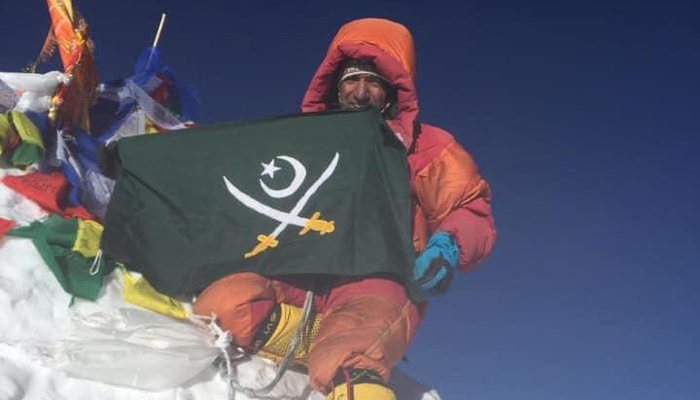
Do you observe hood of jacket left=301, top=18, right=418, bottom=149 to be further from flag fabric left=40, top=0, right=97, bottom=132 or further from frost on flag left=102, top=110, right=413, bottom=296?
A: flag fabric left=40, top=0, right=97, bottom=132

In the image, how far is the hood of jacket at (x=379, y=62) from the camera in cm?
313

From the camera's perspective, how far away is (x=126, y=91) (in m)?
4.54

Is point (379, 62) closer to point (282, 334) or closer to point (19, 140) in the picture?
point (282, 334)

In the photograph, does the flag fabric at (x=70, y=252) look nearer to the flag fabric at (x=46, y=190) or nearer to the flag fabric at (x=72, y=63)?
the flag fabric at (x=46, y=190)

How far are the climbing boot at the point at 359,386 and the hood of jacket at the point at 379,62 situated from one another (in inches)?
48.2

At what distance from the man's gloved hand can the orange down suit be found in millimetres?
88

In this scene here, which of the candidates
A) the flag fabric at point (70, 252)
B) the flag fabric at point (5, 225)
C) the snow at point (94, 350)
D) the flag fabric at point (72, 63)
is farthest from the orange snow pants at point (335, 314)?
the flag fabric at point (72, 63)

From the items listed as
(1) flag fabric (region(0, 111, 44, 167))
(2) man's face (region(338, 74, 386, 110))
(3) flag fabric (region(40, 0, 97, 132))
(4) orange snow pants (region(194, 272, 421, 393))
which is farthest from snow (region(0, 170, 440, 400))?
(2) man's face (region(338, 74, 386, 110))

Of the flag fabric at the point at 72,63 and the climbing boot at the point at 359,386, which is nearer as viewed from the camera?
the climbing boot at the point at 359,386

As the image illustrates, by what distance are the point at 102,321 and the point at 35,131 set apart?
142cm

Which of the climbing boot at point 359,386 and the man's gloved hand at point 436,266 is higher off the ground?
the man's gloved hand at point 436,266

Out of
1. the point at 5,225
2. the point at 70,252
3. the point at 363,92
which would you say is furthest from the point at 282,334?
the point at 363,92

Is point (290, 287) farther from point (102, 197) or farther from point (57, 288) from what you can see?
point (102, 197)

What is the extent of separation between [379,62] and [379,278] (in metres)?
1.26
